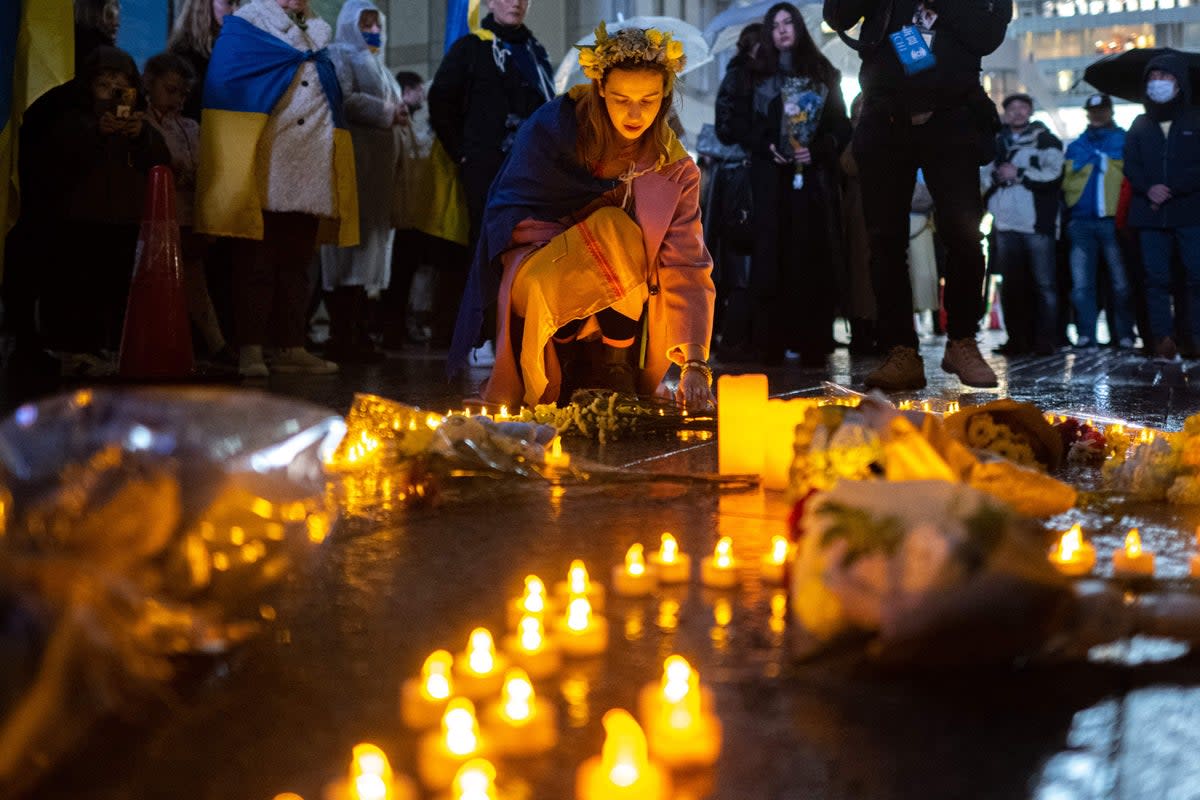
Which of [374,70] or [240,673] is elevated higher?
[374,70]

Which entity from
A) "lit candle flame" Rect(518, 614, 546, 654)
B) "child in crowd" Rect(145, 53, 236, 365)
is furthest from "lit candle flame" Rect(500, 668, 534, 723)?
"child in crowd" Rect(145, 53, 236, 365)

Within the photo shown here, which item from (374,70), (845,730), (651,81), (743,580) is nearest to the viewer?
(845,730)

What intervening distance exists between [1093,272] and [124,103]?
7.57 m

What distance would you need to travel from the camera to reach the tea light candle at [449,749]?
4.27 feet

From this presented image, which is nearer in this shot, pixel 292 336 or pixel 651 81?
pixel 651 81

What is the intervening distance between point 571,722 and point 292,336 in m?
5.31

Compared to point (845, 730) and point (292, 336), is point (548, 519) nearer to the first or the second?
point (845, 730)

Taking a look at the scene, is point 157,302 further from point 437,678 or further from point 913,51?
point 437,678

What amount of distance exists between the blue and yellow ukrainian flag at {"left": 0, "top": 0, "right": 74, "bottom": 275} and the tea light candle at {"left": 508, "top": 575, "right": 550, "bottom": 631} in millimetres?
4040

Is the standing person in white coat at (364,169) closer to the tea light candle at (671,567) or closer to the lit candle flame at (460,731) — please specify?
the tea light candle at (671,567)

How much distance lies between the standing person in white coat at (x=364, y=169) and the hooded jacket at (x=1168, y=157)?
4827 millimetres

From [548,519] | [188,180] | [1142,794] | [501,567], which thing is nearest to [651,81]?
[548,519]

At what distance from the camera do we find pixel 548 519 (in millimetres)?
2674

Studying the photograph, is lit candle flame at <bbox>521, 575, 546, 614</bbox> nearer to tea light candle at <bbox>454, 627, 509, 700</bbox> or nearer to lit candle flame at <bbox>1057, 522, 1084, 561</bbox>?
tea light candle at <bbox>454, 627, 509, 700</bbox>
